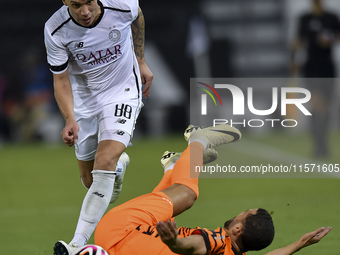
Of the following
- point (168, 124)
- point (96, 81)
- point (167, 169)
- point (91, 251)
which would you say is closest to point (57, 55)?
point (96, 81)

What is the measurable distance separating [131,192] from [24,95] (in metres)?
7.23

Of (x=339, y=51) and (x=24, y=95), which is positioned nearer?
(x=24, y=95)

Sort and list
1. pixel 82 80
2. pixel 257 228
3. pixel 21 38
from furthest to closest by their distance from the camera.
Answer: pixel 21 38 → pixel 82 80 → pixel 257 228

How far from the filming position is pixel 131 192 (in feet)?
25.6

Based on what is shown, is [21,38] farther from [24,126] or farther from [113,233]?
[113,233]

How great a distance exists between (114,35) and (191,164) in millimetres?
1256

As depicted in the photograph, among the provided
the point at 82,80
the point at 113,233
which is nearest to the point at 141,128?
the point at 82,80

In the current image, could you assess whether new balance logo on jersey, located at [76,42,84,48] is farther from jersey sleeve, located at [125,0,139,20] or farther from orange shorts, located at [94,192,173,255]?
orange shorts, located at [94,192,173,255]

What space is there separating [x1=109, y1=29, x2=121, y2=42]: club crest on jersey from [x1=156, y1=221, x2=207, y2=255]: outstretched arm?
2.02m

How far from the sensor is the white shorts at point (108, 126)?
4.82 metres

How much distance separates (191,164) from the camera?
4754 millimetres

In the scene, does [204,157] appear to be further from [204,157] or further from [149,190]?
[149,190]

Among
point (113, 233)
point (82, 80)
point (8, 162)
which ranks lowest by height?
point (8, 162)

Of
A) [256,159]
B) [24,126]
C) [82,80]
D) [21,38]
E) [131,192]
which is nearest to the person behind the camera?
[82,80]
